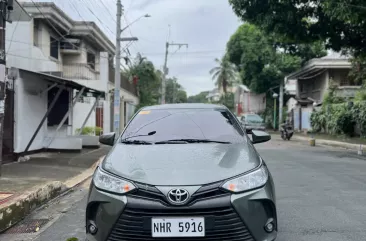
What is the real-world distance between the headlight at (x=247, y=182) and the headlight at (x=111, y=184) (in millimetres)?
809

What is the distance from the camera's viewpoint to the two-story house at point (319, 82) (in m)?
29.0

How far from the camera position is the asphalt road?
15.5ft

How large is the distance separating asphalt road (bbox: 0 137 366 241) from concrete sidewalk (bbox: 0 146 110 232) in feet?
0.74

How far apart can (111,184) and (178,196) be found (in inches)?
25.2

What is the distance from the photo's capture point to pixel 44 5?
16.3 meters

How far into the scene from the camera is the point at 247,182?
3.44 m

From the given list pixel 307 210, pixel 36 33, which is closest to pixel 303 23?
pixel 307 210

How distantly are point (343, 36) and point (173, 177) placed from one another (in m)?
14.3

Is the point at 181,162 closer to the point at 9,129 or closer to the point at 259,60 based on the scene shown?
the point at 9,129

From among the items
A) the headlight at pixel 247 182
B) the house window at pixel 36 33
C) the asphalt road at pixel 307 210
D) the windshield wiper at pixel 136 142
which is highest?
A: the house window at pixel 36 33

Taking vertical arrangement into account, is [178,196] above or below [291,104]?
below

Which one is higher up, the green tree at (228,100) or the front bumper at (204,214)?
the green tree at (228,100)

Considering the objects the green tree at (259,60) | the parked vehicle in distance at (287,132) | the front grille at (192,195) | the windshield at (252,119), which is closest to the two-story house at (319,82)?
the green tree at (259,60)

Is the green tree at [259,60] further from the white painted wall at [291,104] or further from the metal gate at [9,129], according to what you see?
the metal gate at [9,129]
